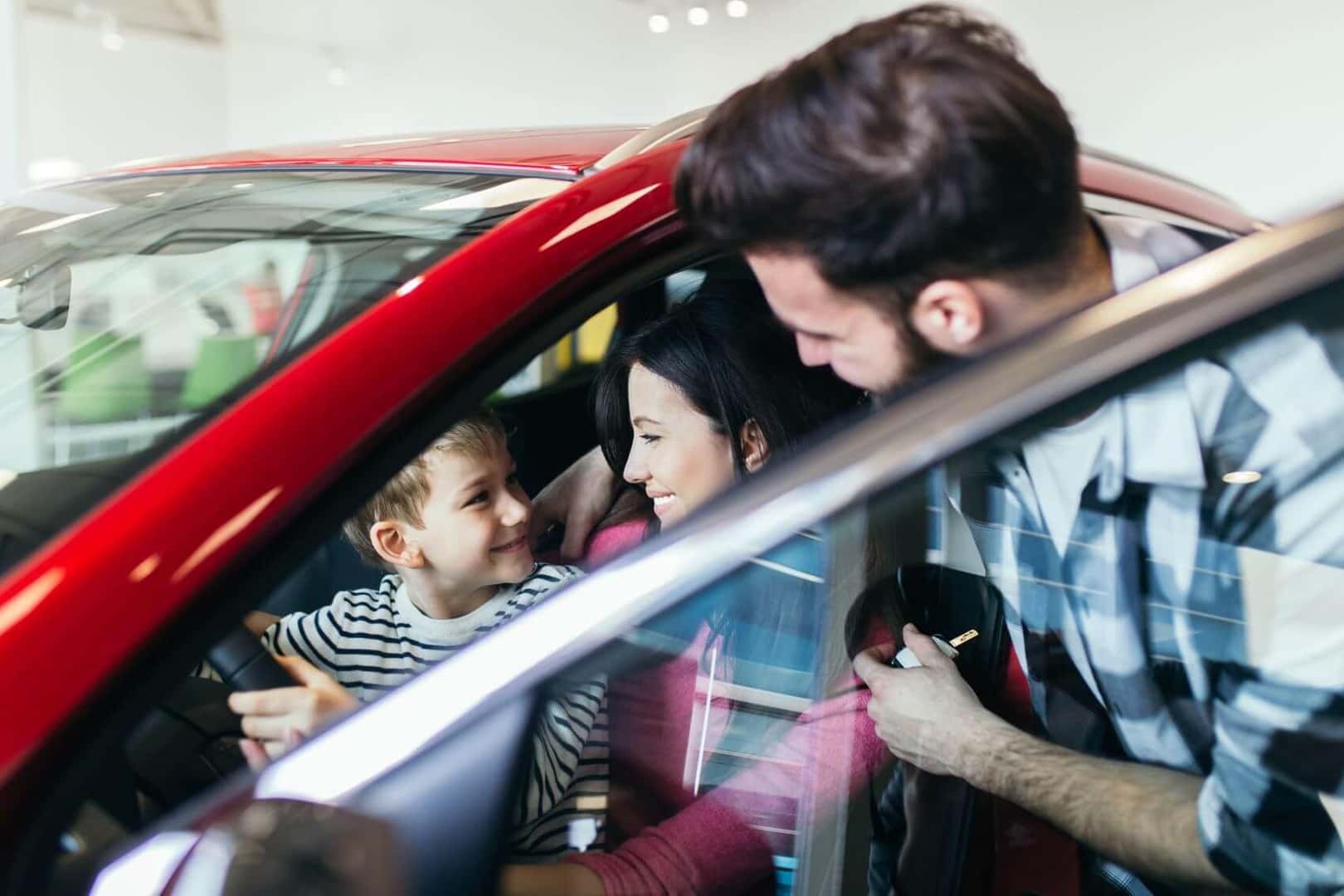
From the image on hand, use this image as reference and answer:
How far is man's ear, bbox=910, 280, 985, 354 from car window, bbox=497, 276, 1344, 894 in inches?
4.1

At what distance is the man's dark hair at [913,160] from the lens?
742mm

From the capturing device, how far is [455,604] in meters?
1.27

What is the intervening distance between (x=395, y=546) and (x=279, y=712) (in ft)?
1.16

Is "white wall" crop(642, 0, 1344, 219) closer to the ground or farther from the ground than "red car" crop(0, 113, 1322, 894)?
farther from the ground

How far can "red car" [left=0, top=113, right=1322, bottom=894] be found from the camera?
2.13 feet

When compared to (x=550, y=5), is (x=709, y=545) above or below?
below

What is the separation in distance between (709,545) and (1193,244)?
53cm

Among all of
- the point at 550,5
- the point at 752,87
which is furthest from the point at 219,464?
the point at 550,5

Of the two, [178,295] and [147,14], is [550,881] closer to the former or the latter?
[178,295]

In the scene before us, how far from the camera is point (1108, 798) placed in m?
0.78

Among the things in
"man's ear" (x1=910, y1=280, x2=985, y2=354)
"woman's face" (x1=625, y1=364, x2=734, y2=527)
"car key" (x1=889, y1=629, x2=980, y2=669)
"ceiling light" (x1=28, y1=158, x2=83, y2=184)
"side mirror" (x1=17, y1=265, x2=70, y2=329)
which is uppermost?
"ceiling light" (x1=28, y1=158, x2=83, y2=184)

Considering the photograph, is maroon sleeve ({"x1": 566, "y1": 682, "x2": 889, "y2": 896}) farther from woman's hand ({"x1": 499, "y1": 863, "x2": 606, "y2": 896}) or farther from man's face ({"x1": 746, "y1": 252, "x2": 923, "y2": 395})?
man's face ({"x1": 746, "y1": 252, "x2": 923, "y2": 395})

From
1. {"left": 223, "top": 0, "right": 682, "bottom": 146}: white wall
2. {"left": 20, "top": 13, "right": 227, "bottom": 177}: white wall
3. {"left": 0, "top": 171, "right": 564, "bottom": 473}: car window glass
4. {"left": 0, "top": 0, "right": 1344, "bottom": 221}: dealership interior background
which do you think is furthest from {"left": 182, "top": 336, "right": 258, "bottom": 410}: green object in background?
{"left": 20, "top": 13, "right": 227, "bottom": 177}: white wall

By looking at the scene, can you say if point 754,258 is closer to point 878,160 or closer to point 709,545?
point 878,160
